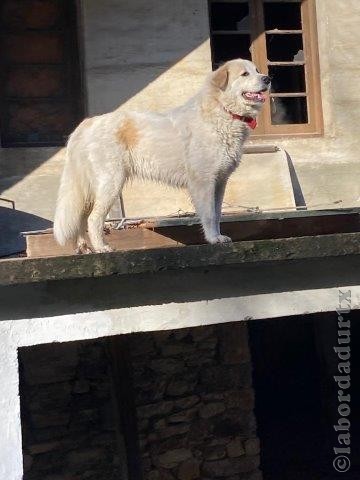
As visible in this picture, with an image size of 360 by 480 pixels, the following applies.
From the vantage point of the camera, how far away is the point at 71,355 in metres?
7.82

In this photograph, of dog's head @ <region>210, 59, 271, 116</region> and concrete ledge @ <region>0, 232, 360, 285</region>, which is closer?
concrete ledge @ <region>0, 232, 360, 285</region>

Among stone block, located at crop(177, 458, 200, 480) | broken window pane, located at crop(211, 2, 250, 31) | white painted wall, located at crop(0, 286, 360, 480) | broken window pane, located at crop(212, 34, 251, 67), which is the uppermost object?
broken window pane, located at crop(211, 2, 250, 31)

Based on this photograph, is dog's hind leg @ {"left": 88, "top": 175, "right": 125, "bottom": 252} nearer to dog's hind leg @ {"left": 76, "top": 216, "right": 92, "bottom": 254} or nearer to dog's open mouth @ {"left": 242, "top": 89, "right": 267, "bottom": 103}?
dog's hind leg @ {"left": 76, "top": 216, "right": 92, "bottom": 254}

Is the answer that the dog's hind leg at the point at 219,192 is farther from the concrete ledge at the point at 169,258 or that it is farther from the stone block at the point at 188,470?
the stone block at the point at 188,470

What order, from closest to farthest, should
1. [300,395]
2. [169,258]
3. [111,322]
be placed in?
1. [169,258]
2. [111,322]
3. [300,395]

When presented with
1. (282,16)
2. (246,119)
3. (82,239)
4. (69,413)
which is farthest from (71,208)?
(282,16)

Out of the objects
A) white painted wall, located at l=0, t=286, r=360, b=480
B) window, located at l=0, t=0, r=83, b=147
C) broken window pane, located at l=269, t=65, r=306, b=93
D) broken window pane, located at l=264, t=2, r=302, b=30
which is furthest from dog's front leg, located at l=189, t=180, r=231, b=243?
broken window pane, located at l=264, t=2, r=302, b=30

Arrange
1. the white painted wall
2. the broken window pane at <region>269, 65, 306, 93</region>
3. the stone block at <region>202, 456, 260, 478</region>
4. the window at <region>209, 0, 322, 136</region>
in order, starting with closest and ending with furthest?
the white painted wall < the stone block at <region>202, 456, 260, 478</region> < the window at <region>209, 0, 322, 136</region> < the broken window pane at <region>269, 65, 306, 93</region>

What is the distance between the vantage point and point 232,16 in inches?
350

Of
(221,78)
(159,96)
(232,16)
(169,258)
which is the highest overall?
(232,16)

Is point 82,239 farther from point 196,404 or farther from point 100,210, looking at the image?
point 196,404

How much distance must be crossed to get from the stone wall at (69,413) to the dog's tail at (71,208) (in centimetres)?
245

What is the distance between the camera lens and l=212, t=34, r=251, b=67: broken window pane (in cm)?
884

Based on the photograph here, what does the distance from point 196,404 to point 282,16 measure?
400 cm
